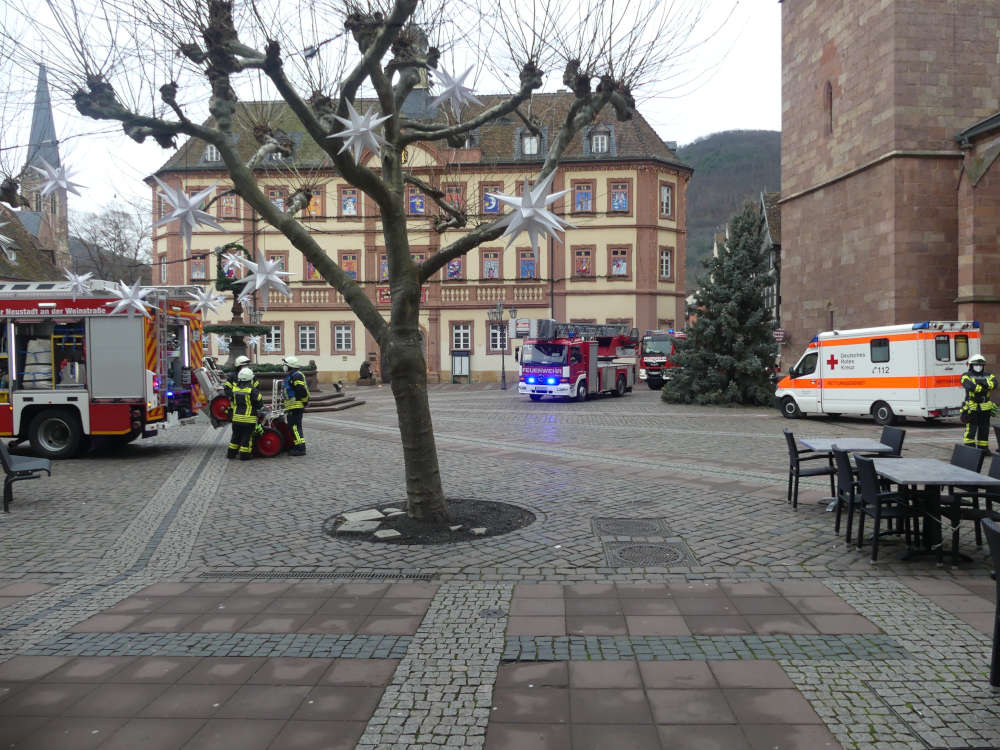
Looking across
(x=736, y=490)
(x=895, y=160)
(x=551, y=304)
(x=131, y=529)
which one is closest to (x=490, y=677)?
(x=131, y=529)

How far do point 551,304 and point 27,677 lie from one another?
3807 centimetres

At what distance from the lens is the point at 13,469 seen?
29.6 feet

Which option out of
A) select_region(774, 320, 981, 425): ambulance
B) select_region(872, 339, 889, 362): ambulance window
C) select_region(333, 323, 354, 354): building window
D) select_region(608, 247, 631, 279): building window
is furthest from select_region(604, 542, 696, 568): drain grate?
select_region(333, 323, 354, 354): building window

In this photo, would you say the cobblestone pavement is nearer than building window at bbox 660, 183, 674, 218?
Yes

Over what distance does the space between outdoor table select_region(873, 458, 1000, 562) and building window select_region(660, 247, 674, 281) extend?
36234mm

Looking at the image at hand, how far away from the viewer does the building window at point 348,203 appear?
42.3 metres

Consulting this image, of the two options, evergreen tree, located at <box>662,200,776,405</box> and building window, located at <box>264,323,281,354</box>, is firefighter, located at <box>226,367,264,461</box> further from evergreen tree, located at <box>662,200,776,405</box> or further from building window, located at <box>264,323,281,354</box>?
building window, located at <box>264,323,281,354</box>

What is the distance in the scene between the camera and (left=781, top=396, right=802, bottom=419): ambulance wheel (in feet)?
69.7

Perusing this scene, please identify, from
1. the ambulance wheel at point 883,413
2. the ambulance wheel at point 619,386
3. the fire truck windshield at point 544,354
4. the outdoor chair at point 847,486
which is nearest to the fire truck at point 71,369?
the outdoor chair at point 847,486

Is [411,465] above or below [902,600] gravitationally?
above

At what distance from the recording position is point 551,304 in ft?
136

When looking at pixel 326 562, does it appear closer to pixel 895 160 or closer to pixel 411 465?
pixel 411 465

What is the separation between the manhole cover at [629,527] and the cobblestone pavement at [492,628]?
40 millimetres

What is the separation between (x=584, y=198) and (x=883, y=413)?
2550cm
